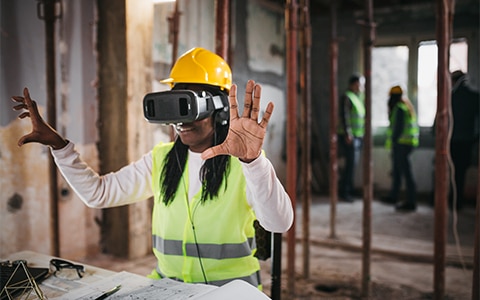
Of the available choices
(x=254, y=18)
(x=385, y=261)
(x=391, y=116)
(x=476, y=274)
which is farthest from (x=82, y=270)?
(x=254, y=18)

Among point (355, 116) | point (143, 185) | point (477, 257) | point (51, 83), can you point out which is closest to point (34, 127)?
point (143, 185)

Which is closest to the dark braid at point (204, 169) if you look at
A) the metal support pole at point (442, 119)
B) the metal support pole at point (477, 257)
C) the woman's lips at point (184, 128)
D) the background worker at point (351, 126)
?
the woman's lips at point (184, 128)

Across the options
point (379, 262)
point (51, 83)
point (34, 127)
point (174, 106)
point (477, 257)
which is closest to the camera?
point (174, 106)

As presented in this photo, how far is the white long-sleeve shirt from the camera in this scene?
1324mm

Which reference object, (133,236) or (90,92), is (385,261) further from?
(90,92)

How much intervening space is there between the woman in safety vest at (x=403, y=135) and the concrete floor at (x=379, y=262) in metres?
0.47

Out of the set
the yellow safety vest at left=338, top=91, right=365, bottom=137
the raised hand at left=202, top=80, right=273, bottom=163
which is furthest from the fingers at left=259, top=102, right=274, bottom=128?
the yellow safety vest at left=338, top=91, right=365, bottom=137

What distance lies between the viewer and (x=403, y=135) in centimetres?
567

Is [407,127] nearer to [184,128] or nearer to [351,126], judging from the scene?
[351,126]

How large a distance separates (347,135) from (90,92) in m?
3.78

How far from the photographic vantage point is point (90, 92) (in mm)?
3471

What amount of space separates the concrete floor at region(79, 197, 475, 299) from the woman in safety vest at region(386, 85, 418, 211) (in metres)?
0.47

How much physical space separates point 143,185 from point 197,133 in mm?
342

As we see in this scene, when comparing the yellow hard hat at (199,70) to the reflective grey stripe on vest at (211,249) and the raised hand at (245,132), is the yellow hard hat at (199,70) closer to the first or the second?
the raised hand at (245,132)
